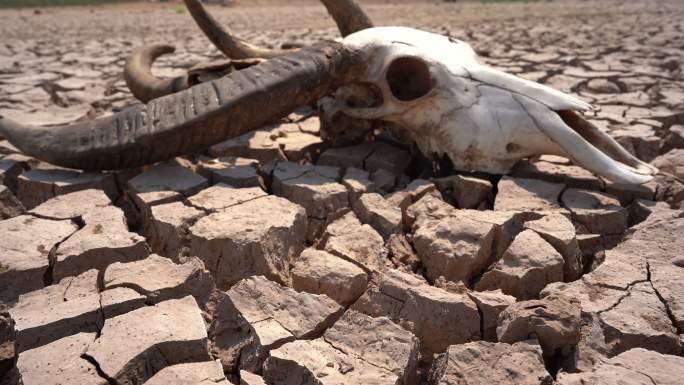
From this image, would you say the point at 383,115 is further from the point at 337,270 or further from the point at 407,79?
the point at 337,270

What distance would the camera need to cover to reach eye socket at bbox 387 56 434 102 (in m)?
2.41

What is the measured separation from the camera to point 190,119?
2104 millimetres

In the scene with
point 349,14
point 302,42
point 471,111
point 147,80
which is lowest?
point 302,42

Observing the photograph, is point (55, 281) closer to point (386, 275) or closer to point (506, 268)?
point (386, 275)

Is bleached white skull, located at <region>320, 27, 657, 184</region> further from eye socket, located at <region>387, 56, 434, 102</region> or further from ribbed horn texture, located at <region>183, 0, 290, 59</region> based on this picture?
ribbed horn texture, located at <region>183, 0, 290, 59</region>

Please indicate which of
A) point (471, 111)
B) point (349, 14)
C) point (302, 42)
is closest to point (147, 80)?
point (349, 14)

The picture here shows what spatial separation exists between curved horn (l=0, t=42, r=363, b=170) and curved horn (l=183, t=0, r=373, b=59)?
0.65 metres

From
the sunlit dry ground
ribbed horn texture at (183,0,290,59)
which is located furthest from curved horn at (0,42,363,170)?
the sunlit dry ground

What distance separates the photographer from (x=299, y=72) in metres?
2.21

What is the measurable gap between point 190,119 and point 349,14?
4.06ft

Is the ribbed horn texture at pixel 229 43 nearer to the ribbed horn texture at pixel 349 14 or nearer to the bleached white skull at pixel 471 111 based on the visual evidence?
the ribbed horn texture at pixel 349 14

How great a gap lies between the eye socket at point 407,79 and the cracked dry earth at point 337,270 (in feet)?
0.93

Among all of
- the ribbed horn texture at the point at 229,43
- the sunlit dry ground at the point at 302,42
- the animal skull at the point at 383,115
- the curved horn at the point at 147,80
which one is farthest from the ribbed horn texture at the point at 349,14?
the sunlit dry ground at the point at 302,42

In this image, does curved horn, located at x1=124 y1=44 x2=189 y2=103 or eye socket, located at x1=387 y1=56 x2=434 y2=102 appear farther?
curved horn, located at x1=124 y1=44 x2=189 y2=103
